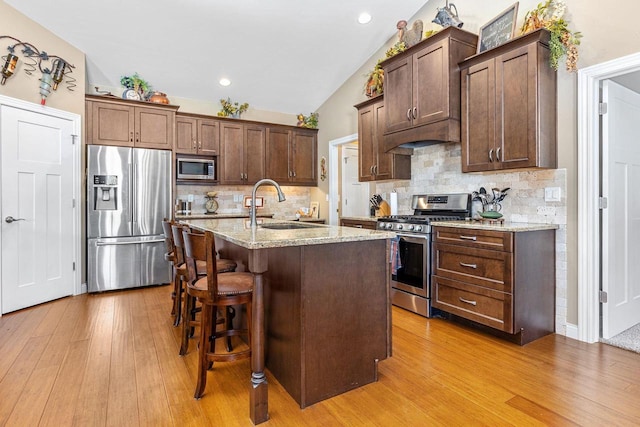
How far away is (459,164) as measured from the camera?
12.1ft

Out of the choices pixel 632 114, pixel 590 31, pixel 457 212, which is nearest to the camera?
pixel 590 31

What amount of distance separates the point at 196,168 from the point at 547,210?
173 inches

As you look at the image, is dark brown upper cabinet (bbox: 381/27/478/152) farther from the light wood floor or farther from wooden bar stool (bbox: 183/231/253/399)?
wooden bar stool (bbox: 183/231/253/399)

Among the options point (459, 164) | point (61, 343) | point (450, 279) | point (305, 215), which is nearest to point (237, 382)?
point (61, 343)

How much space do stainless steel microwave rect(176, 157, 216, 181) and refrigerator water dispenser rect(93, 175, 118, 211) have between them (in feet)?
2.93

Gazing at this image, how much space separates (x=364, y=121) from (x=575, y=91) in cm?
234

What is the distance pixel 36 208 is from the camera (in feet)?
12.2

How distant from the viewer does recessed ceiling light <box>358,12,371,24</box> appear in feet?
13.7

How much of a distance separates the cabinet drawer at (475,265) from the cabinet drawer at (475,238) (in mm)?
40

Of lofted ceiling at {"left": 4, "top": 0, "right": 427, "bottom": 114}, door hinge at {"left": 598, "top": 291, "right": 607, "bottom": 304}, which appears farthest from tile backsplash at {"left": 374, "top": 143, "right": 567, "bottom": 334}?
lofted ceiling at {"left": 4, "top": 0, "right": 427, "bottom": 114}

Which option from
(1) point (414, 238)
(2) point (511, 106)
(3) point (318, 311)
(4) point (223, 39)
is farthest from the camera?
(4) point (223, 39)

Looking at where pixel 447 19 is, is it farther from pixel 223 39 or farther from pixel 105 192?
pixel 105 192

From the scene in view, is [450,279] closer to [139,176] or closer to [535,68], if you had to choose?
[535,68]

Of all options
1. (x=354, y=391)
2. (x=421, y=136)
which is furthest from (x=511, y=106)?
(x=354, y=391)
